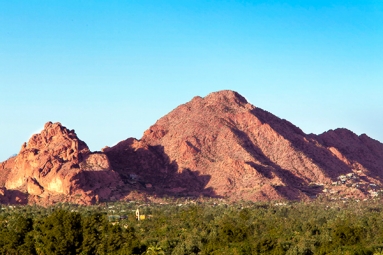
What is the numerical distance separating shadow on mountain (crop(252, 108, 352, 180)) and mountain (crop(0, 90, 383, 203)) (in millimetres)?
249

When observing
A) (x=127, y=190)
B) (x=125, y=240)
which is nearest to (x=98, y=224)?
(x=125, y=240)

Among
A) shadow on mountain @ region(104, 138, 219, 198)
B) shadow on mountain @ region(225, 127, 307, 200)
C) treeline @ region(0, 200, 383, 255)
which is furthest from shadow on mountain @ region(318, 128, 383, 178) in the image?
treeline @ region(0, 200, 383, 255)

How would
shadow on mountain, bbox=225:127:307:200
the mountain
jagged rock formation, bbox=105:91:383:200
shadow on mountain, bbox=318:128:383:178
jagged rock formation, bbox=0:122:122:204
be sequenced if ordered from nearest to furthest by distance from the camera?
1. jagged rock formation, bbox=0:122:122:204
2. the mountain
3. jagged rock formation, bbox=105:91:383:200
4. shadow on mountain, bbox=225:127:307:200
5. shadow on mountain, bbox=318:128:383:178

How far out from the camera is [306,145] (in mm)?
153500

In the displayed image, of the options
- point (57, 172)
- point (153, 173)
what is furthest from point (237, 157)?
point (57, 172)

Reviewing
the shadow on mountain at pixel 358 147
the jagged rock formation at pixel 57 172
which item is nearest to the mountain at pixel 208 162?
the jagged rock formation at pixel 57 172

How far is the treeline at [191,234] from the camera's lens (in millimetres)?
63250

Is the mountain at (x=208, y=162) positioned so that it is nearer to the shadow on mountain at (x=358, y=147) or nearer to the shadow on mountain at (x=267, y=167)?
the shadow on mountain at (x=267, y=167)

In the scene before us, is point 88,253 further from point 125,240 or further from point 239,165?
point 239,165

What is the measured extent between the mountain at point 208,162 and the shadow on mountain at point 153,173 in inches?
7.2

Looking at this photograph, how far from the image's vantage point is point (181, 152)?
144 meters

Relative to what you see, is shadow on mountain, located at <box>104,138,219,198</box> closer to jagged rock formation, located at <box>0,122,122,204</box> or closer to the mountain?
the mountain

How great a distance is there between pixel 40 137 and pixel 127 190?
2076 centimetres

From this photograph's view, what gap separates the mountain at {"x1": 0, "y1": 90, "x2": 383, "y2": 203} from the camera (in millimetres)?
126375
